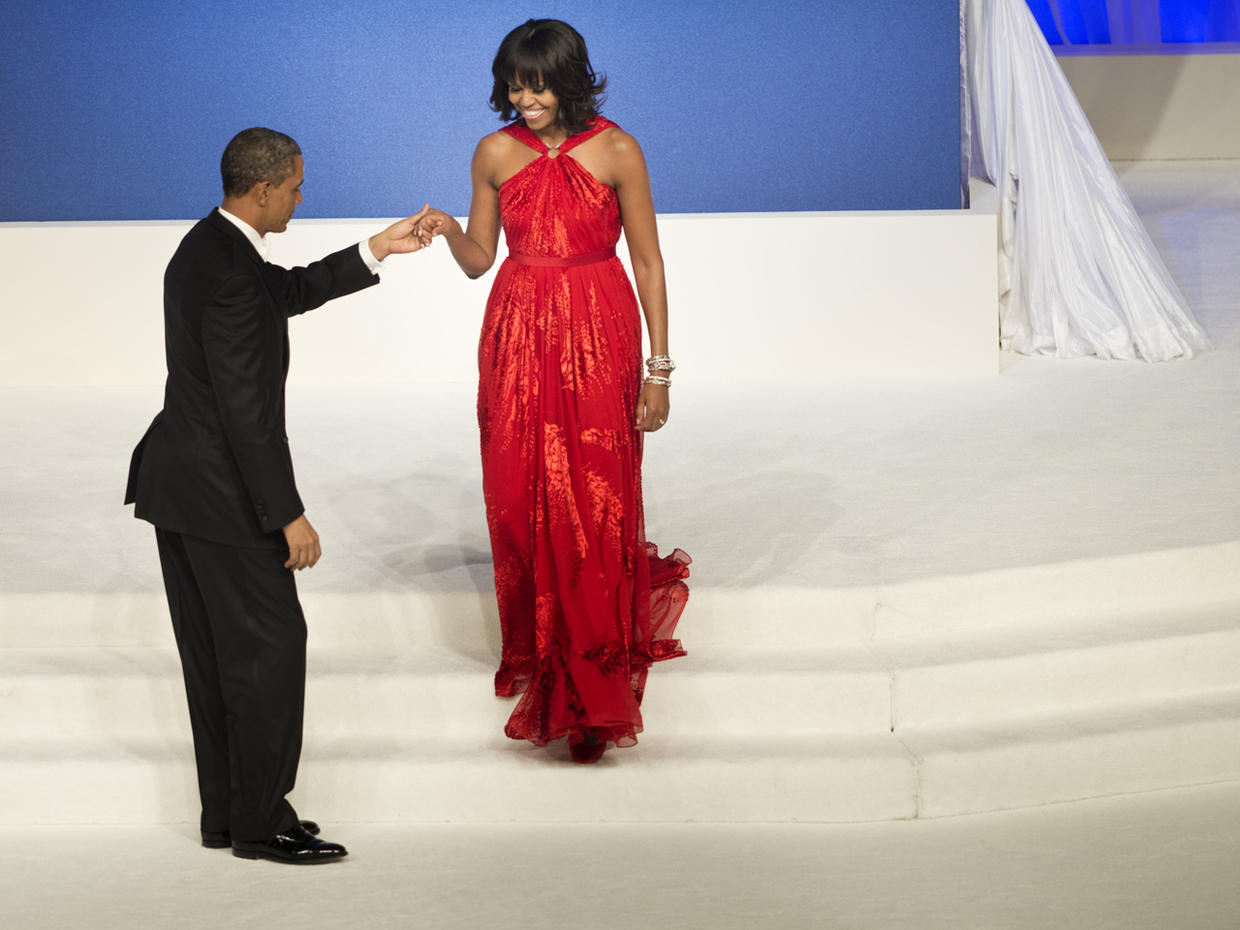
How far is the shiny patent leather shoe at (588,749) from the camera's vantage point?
12.0 feet

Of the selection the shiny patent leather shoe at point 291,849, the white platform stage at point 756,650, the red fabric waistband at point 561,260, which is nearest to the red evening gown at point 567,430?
the red fabric waistband at point 561,260

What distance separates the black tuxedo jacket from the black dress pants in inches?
3.1

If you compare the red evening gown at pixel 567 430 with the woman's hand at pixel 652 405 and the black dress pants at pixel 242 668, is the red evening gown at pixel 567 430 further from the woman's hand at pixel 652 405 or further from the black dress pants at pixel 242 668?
the black dress pants at pixel 242 668

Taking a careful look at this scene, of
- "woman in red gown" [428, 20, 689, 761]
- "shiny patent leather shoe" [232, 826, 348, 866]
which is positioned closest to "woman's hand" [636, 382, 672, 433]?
"woman in red gown" [428, 20, 689, 761]

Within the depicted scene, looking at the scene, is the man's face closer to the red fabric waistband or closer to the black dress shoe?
the red fabric waistband

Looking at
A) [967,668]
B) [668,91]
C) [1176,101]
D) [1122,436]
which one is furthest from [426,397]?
[1176,101]

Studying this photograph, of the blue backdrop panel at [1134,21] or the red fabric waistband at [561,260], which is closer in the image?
the red fabric waistband at [561,260]

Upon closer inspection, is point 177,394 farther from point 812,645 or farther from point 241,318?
point 812,645

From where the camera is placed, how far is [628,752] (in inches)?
147

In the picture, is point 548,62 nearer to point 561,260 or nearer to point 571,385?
point 561,260

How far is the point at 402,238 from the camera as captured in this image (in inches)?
137

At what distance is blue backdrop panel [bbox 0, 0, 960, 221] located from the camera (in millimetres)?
7164

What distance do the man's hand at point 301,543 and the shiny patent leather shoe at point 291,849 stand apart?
0.66 meters

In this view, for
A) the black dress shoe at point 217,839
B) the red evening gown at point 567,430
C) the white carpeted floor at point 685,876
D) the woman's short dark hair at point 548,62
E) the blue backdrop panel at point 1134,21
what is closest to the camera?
the white carpeted floor at point 685,876
